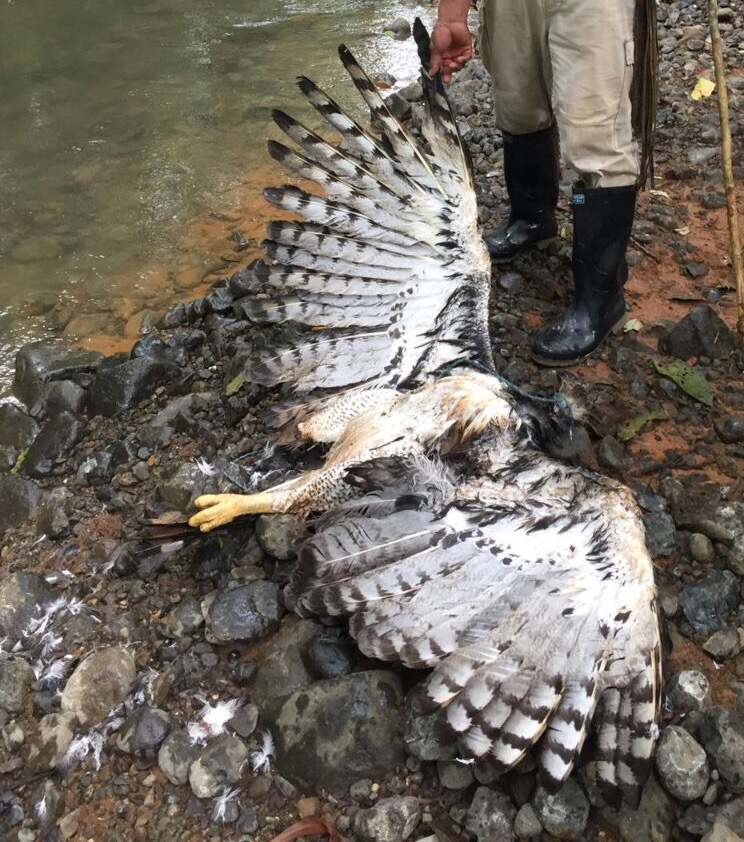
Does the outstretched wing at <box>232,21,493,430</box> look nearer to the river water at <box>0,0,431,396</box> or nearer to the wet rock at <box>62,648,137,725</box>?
the wet rock at <box>62,648,137,725</box>

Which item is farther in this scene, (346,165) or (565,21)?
(346,165)

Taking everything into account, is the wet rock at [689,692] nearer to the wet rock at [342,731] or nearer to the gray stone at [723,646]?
the gray stone at [723,646]

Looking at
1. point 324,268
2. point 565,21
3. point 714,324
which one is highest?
point 565,21

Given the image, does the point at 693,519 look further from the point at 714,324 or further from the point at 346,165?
the point at 346,165

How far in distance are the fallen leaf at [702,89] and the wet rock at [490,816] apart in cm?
532

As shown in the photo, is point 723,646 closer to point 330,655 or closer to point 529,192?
point 330,655

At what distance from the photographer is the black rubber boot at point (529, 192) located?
3.63 m

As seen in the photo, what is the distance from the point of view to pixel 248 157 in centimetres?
592

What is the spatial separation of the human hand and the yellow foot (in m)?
1.90

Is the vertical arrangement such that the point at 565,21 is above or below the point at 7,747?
above

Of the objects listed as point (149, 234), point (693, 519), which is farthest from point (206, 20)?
point (693, 519)

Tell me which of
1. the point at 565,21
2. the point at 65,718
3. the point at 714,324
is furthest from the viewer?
the point at 714,324

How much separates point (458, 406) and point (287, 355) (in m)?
0.87

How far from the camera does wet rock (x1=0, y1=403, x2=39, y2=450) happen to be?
353cm
